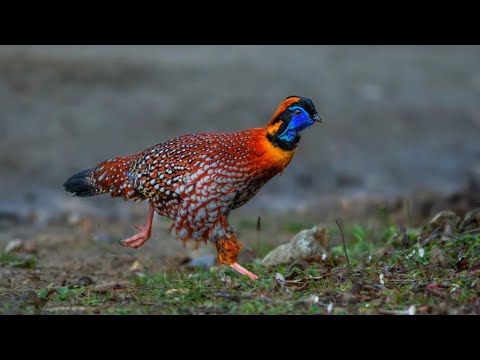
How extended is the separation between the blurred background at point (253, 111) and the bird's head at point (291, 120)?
4739 millimetres

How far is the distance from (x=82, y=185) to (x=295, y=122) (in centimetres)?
227

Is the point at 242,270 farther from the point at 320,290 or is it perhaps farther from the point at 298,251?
the point at 320,290

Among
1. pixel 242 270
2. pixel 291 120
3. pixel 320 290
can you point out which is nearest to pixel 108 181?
pixel 242 270

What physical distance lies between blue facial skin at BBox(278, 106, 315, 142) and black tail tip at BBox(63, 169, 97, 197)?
2.03 m

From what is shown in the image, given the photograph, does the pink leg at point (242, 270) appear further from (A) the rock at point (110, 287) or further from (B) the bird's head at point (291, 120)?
(B) the bird's head at point (291, 120)

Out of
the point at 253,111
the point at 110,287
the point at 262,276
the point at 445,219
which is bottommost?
the point at 110,287

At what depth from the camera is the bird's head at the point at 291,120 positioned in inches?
297

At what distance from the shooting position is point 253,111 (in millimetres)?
14891

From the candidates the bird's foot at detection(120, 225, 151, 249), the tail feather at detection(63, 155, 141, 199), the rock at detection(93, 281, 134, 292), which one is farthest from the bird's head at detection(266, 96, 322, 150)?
the rock at detection(93, 281, 134, 292)

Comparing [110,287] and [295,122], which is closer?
[110,287]

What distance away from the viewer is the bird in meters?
7.48

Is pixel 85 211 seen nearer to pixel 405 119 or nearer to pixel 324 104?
pixel 324 104

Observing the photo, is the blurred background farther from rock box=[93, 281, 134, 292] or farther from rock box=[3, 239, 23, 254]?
rock box=[93, 281, 134, 292]

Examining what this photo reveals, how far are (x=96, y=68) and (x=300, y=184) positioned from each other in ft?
15.6
